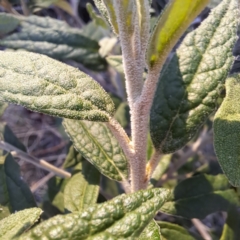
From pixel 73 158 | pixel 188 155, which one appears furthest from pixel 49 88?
pixel 188 155

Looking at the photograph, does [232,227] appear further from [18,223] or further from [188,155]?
[18,223]

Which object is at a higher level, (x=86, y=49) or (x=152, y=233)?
(x=86, y=49)

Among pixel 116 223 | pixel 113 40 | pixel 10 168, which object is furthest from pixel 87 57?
pixel 116 223

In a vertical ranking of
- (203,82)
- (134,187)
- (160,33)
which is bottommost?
(134,187)

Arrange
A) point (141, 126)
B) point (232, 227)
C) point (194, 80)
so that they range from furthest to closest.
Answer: point (232, 227) → point (194, 80) → point (141, 126)

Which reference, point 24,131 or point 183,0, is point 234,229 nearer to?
point 183,0

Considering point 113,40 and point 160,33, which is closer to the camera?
point 160,33

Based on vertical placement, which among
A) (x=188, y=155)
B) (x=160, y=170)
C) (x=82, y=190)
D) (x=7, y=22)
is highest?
(x=7, y=22)

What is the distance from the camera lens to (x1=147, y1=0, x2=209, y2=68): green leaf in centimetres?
58

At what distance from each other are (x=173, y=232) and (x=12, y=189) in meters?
0.44

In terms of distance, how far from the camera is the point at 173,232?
0.96 meters

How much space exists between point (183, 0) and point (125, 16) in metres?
0.10

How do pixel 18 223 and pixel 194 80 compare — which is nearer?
pixel 18 223

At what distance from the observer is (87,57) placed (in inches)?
54.6
